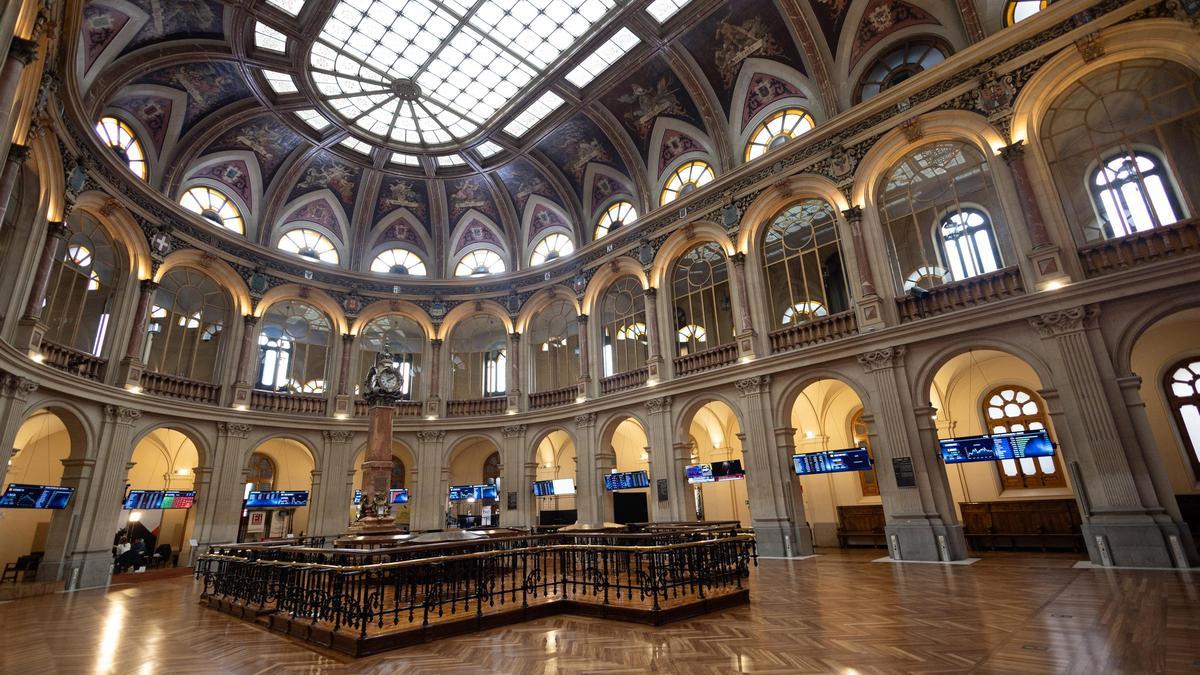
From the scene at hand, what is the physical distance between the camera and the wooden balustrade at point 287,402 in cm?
1961

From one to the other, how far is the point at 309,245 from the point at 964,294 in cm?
2234

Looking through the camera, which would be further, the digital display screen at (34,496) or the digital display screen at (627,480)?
the digital display screen at (627,480)

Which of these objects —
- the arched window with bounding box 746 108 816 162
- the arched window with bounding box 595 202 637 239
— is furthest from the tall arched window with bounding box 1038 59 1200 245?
the arched window with bounding box 595 202 637 239

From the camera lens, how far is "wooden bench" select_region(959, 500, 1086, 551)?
1360 centimetres

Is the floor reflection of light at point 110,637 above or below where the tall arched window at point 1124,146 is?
below

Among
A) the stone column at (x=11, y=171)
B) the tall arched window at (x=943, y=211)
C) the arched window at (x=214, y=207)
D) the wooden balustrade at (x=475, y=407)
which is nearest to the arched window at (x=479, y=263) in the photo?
the wooden balustrade at (x=475, y=407)

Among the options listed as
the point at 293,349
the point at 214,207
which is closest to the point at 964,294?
the point at 293,349

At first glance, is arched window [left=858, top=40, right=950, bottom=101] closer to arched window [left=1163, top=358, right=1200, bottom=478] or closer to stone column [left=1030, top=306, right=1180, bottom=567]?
stone column [left=1030, top=306, right=1180, bottom=567]

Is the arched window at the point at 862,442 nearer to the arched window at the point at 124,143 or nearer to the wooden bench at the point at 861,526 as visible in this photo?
the wooden bench at the point at 861,526

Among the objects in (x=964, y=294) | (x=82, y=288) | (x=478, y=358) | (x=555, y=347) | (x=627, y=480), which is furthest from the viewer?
(x=478, y=358)

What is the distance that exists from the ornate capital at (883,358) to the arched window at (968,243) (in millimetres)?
2991

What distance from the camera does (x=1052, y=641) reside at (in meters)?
5.32

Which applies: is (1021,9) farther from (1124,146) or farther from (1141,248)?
(1141,248)

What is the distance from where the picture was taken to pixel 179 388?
17.4m
